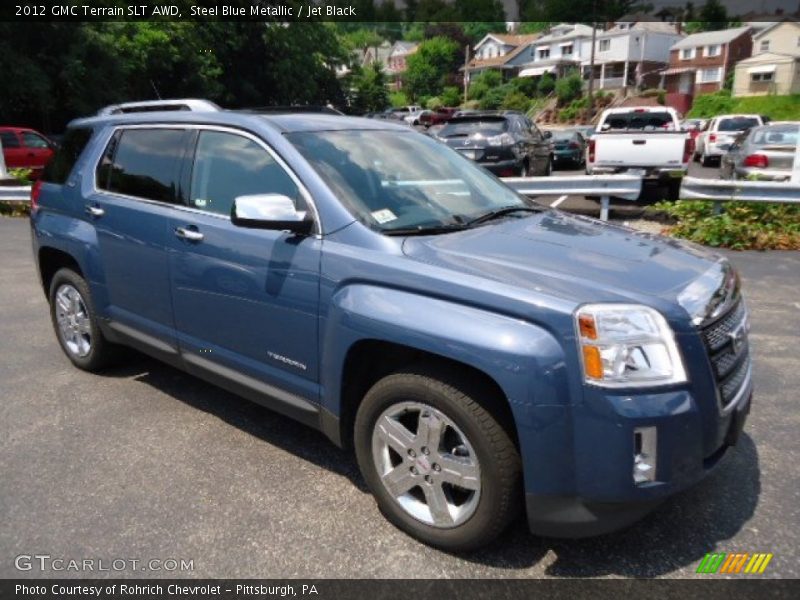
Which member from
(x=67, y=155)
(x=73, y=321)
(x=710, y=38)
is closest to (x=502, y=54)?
(x=710, y=38)

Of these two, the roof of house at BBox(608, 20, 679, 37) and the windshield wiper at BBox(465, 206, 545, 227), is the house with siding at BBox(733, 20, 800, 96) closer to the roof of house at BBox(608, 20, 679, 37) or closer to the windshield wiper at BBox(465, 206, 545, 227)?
the roof of house at BBox(608, 20, 679, 37)

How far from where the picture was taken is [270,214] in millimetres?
2986

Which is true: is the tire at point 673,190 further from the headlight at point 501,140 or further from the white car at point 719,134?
the white car at point 719,134

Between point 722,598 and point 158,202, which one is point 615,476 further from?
point 158,202

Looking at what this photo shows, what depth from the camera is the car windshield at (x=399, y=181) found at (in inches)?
124

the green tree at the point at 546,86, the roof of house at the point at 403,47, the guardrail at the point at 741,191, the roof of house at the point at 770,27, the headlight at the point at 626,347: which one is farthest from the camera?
the roof of house at the point at 403,47

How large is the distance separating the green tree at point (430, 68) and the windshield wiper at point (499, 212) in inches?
3705

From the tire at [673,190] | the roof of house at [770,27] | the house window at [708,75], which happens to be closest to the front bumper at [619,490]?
the tire at [673,190]

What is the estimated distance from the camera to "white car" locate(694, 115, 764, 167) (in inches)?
829

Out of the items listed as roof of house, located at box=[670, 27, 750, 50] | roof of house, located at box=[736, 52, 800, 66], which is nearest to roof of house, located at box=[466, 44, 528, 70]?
roof of house, located at box=[670, 27, 750, 50]

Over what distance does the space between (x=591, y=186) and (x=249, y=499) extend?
7638 mm

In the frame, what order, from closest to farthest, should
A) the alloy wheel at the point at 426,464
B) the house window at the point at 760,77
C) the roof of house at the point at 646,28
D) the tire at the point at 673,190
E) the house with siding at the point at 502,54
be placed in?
the alloy wheel at the point at 426,464 → the tire at the point at 673,190 → the house window at the point at 760,77 → the roof of house at the point at 646,28 → the house with siding at the point at 502,54

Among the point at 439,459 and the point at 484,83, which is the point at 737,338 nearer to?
the point at 439,459

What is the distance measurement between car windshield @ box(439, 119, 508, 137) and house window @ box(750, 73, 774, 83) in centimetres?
5569
